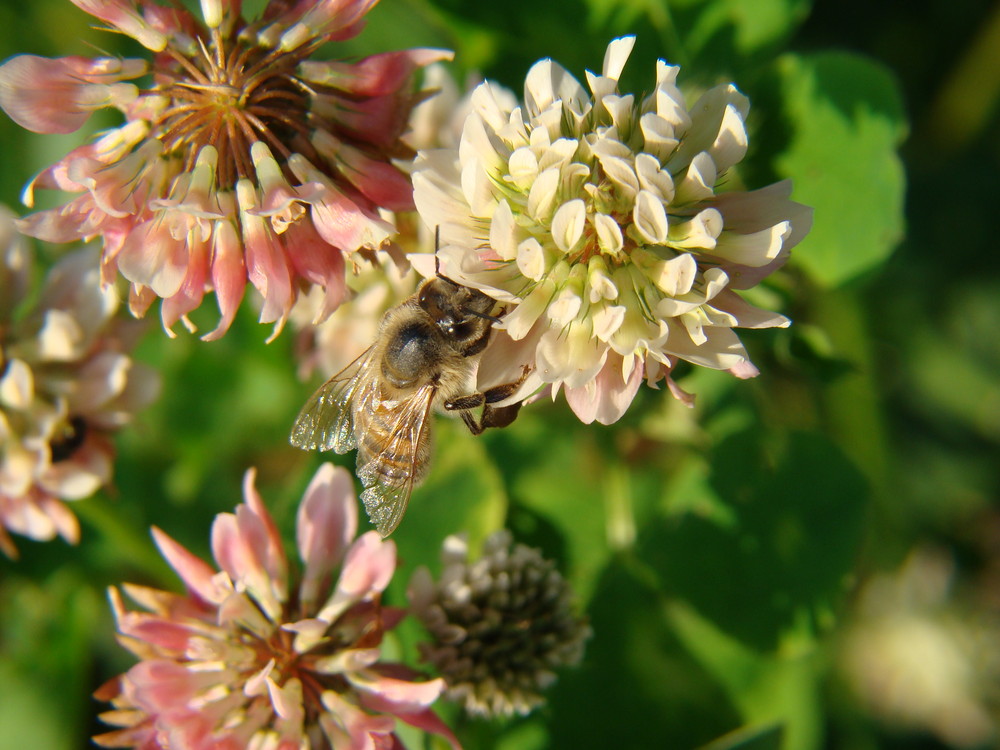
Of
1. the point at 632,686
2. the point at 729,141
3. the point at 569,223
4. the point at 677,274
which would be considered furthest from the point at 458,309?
the point at 632,686

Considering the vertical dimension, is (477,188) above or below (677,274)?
above

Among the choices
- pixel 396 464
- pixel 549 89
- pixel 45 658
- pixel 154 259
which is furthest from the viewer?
pixel 45 658

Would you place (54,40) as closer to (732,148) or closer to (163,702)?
(163,702)

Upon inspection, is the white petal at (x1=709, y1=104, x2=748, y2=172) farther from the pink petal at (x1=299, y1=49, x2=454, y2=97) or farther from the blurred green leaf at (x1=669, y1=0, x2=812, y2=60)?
the blurred green leaf at (x1=669, y1=0, x2=812, y2=60)

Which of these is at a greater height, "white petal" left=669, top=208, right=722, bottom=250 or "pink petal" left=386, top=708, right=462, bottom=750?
"white petal" left=669, top=208, right=722, bottom=250

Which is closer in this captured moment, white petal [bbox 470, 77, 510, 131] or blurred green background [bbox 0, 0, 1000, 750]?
white petal [bbox 470, 77, 510, 131]

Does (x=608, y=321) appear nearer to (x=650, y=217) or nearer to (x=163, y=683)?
(x=650, y=217)

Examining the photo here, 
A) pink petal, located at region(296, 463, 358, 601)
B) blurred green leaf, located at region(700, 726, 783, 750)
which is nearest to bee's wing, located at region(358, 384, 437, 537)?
pink petal, located at region(296, 463, 358, 601)
